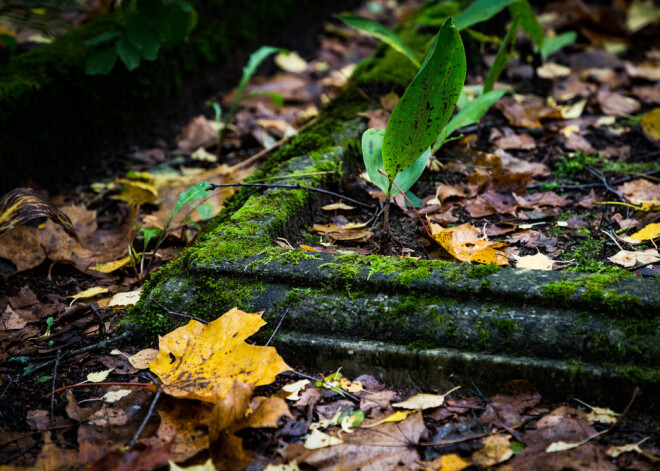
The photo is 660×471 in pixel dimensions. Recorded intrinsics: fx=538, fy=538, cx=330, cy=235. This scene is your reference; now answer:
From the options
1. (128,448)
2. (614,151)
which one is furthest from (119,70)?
(614,151)

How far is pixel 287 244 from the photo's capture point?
1952 mm

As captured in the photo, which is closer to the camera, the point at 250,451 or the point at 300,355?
the point at 250,451

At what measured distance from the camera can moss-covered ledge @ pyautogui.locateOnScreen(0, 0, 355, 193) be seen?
8.37ft

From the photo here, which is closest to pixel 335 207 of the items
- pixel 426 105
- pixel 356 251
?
pixel 356 251

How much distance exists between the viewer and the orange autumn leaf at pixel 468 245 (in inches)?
71.8

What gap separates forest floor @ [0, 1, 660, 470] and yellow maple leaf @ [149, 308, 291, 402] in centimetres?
3

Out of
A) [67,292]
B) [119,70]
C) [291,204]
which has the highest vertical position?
[119,70]

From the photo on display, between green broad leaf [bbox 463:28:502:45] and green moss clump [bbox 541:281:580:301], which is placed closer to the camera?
green moss clump [bbox 541:281:580:301]

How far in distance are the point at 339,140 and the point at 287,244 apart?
0.79 metres

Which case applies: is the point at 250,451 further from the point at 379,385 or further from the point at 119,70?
the point at 119,70

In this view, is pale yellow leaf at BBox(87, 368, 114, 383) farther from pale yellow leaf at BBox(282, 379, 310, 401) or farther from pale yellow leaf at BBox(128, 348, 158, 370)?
pale yellow leaf at BBox(282, 379, 310, 401)

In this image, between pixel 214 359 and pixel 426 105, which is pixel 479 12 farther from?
pixel 214 359

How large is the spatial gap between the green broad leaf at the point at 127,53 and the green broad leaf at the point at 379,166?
4.58ft

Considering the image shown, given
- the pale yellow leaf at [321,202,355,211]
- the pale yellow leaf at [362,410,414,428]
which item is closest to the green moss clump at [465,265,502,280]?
the pale yellow leaf at [362,410,414,428]
